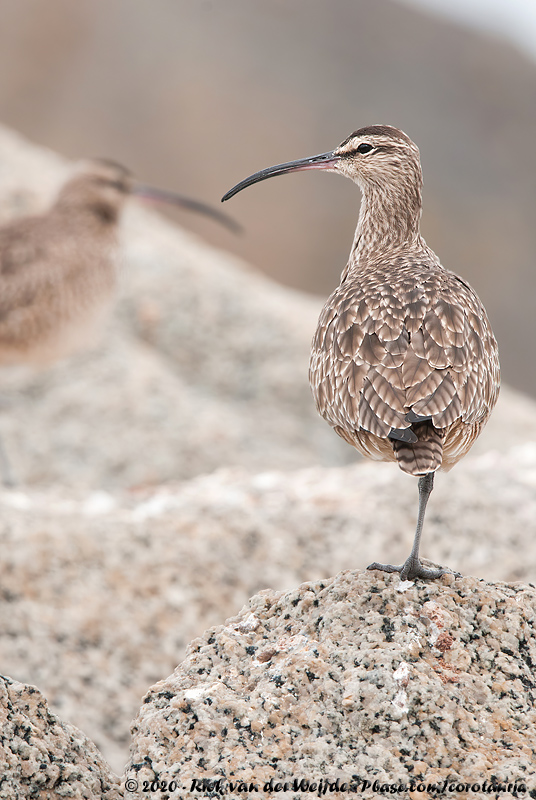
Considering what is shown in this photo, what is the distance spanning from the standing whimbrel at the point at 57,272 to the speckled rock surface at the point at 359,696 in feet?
20.5

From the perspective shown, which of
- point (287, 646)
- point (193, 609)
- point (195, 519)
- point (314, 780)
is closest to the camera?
point (314, 780)

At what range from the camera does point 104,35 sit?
99.6 ft

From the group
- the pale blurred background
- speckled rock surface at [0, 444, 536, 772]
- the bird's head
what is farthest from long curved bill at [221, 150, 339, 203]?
the pale blurred background

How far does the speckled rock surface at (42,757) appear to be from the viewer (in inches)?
112

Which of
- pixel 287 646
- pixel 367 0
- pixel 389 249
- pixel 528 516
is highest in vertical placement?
pixel 367 0

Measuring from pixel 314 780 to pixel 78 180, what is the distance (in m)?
8.41

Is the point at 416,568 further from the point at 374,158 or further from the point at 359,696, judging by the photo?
the point at 374,158

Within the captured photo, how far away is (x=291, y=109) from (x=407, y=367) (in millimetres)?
27436

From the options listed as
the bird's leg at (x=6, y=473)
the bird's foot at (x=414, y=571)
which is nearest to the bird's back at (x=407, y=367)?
the bird's foot at (x=414, y=571)

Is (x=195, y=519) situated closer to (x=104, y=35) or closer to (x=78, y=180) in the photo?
(x=78, y=180)

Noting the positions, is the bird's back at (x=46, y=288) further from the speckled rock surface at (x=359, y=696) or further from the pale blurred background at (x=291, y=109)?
the pale blurred background at (x=291, y=109)

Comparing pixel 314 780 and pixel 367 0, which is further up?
pixel 367 0

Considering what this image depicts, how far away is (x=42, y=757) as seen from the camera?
2.91 m

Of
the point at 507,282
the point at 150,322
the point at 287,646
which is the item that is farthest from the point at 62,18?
the point at 287,646
